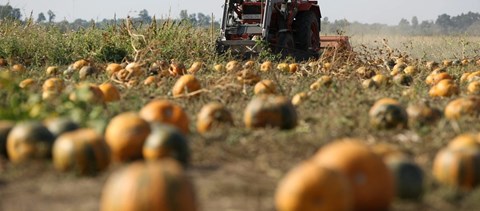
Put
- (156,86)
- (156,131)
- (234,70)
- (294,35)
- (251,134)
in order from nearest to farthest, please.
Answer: (156,131) < (251,134) < (156,86) < (234,70) < (294,35)

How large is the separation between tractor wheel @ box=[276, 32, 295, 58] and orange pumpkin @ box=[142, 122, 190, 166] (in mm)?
11248

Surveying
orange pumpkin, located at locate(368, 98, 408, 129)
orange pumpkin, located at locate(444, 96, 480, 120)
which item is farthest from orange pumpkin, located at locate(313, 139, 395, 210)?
orange pumpkin, located at locate(444, 96, 480, 120)

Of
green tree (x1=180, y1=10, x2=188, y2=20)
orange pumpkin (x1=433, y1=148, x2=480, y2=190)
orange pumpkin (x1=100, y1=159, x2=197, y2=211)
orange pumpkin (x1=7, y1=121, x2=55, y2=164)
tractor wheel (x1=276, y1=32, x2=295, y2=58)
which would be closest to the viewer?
orange pumpkin (x1=100, y1=159, x2=197, y2=211)

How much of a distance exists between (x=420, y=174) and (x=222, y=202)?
117 cm

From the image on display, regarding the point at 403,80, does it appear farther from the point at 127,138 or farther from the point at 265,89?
the point at 127,138

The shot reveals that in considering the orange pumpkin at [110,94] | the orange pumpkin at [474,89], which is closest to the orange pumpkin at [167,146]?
the orange pumpkin at [110,94]

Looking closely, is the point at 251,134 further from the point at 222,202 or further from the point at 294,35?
the point at 294,35

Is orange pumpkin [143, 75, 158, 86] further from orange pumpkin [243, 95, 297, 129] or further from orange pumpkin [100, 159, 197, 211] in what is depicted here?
orange pumpkin [100, 159, 197, 211]

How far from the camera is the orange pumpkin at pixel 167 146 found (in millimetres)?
4379

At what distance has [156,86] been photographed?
31.4 ft

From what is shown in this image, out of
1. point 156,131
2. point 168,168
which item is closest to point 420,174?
point 168,168

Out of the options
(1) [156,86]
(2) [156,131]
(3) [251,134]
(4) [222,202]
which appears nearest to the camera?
(4) [222,202]

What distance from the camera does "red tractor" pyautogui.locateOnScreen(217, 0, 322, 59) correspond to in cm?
1550

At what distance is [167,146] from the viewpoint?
14.3 ft
